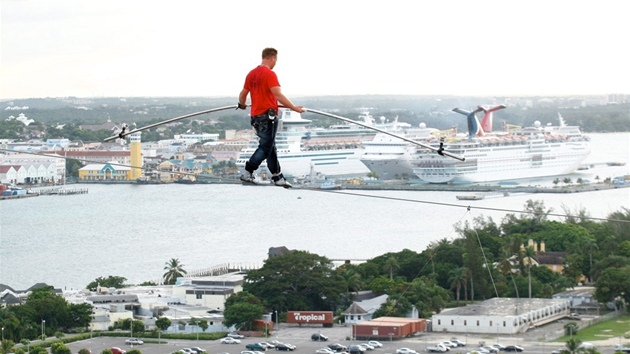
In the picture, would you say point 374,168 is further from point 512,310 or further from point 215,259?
point 512,310

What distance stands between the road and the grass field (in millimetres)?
261

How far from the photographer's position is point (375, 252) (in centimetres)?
1783

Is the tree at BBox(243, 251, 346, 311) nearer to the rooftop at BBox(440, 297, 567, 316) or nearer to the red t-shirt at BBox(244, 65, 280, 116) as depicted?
the rooftop at BBox(440, 297, 567, 316)

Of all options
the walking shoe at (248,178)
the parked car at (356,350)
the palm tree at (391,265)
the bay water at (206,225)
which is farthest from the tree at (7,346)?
the walking shoe at (248,178)

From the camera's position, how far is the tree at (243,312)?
1184 centimetres

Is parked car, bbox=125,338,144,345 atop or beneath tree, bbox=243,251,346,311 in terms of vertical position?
beneath

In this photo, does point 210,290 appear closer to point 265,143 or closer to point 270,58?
point 265,143

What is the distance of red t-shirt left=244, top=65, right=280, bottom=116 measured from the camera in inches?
120

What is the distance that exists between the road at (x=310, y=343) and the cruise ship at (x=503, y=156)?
1986 cm

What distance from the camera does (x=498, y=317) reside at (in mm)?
11570

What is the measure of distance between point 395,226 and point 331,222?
1.31 meters

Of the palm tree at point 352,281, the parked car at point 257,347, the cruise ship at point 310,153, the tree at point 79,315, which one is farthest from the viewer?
the cruise ship at point 310,153

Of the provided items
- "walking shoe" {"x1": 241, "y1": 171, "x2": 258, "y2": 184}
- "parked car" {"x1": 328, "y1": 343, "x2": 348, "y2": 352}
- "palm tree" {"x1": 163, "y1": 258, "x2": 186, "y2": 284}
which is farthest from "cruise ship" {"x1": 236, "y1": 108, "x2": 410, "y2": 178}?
"walking shoe" {"x1": 241, "y1": 171, "x2": 258, "y2": 184}

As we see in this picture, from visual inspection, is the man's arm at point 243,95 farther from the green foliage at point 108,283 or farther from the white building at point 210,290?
the green foliage at point 108,283
